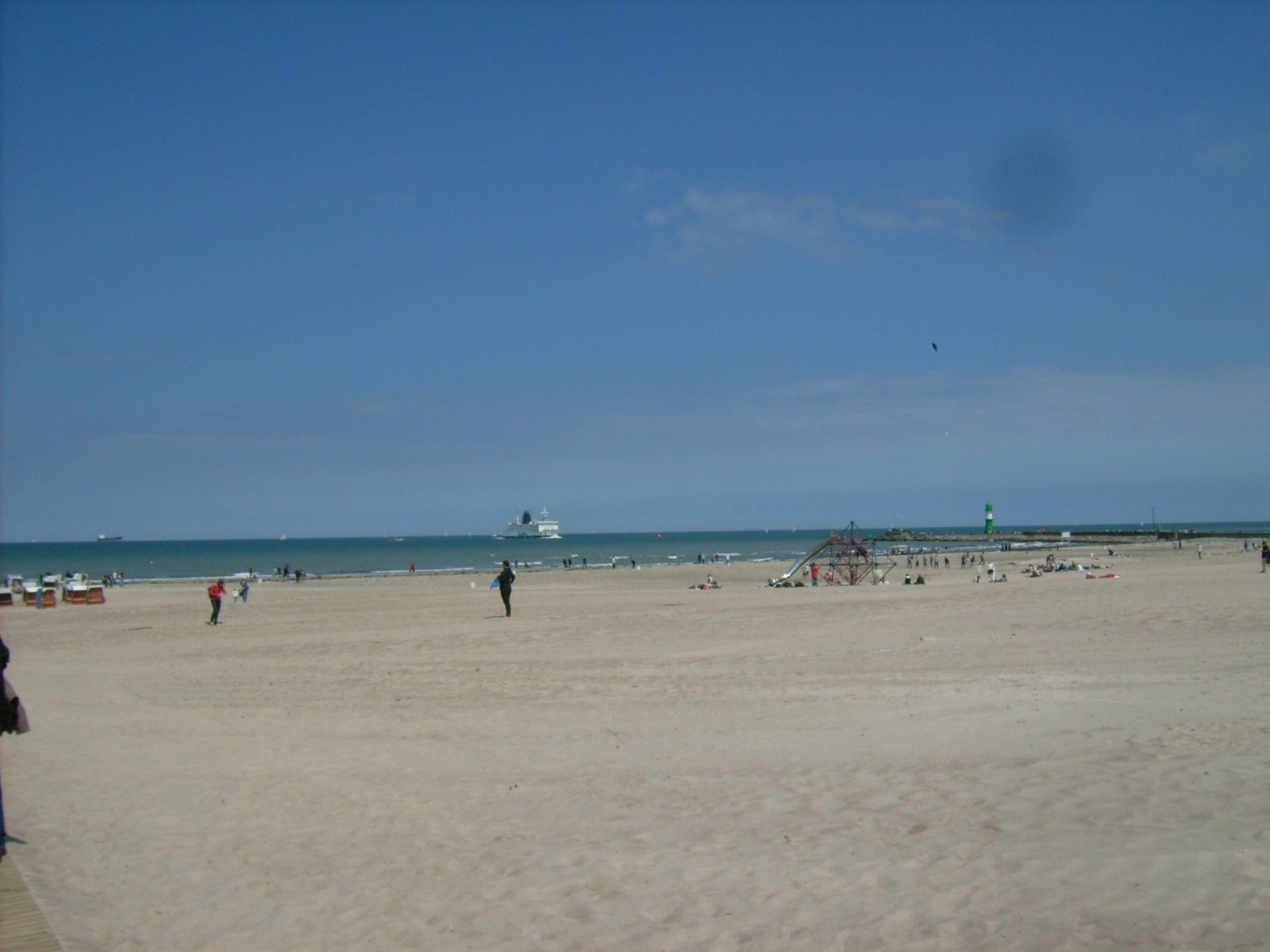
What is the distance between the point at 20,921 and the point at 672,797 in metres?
4.73

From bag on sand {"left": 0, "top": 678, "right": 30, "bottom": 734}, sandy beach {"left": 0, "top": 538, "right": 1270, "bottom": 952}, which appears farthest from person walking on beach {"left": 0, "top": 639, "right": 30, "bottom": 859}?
sandy beach {"left": 0, "top": 538, "right": 1270, "bottom": 952}

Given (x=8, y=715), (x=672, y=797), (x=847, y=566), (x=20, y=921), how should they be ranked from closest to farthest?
(x=20, y=921)
(x=8, y=715)
(x=672, y=797)
(x=847, y=566)

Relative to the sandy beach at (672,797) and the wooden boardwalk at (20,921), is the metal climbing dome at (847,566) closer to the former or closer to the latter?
the sandy beach at (672,797)

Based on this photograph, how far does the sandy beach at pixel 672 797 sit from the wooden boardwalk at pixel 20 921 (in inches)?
6.1

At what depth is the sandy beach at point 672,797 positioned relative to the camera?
5797 mm

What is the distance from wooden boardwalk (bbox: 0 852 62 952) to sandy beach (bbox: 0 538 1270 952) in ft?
0.51

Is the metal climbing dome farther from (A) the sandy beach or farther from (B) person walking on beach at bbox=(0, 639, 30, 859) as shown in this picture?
(B) person walking on beach at bbox=(0, 639, 30, 859)

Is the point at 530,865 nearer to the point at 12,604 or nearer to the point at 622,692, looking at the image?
the point at 622,692

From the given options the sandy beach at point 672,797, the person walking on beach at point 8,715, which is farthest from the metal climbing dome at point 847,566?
the person walking on beach at point 8,715

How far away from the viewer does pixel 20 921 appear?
585 cm

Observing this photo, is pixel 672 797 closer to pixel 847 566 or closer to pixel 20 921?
pixel 20 921

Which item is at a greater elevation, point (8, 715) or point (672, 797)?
point (8, 715)

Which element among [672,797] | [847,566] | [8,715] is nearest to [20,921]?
[8,715]

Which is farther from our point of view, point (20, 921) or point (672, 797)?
point (672, 797)
